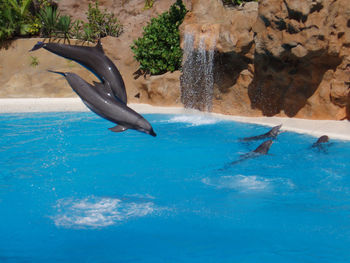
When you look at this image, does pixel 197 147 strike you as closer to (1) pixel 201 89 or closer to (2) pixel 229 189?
(2) pixel 229 189

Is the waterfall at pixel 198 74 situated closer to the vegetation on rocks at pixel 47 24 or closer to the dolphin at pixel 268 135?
the dolphin at pixel 268 135

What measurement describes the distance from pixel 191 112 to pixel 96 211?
8006mm

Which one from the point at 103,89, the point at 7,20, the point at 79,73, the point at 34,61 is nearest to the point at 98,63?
the point at 103,89

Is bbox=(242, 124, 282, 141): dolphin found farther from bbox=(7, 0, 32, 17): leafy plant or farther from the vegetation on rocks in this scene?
bbox=(7, 0, 32, 17): leafy plant

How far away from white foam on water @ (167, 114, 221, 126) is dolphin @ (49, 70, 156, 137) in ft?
21.1

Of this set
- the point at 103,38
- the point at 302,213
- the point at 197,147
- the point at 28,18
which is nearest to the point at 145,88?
the point at 103,38

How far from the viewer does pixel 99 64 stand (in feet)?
16.7

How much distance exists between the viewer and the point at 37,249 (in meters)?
4.66

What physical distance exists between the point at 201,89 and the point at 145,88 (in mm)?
2526

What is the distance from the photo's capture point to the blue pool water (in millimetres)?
4578

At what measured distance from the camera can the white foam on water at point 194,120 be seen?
37.6ft

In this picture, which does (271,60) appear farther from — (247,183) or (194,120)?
(247,183)

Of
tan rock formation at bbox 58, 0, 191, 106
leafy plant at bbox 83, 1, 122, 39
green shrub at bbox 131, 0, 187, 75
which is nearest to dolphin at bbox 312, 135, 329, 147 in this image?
tan rock formation at bbox 58, 0, 191, 106

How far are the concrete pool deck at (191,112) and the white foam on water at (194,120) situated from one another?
0.47m
